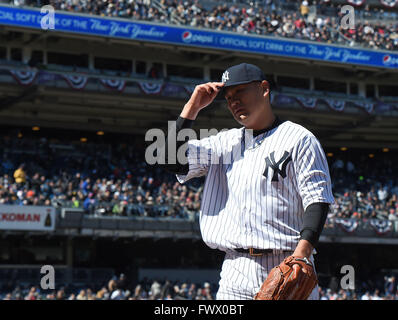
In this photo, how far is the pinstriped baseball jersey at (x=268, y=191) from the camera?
4.29 metres

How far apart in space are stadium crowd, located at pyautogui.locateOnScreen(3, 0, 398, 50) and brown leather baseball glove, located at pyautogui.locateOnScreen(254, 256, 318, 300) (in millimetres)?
27591

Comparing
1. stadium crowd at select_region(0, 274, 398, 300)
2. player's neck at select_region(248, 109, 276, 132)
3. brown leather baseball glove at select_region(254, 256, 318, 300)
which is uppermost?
player's neck at select_region(248, 109, 276, 132)

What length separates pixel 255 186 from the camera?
4.43 m

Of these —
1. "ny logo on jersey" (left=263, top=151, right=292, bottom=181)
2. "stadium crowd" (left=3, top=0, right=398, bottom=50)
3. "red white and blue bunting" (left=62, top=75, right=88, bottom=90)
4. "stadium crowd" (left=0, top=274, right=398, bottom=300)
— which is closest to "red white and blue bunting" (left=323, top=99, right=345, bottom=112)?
"stadium crowd" (left=3, top=0, right=398, bottom=50)

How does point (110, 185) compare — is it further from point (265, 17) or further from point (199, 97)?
point (199, 97)

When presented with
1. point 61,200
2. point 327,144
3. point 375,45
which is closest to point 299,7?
point 375,45

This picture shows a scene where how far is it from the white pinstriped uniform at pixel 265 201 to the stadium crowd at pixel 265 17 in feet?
88.0

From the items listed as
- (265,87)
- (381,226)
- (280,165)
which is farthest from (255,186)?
(381,226)

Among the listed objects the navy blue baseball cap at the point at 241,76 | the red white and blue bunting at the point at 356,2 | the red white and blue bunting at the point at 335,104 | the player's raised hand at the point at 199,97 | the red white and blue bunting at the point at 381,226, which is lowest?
the red white and blue bunting at the point at 381,226

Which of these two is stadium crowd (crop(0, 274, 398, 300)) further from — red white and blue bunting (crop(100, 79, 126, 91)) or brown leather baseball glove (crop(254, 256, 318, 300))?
brown leather baseball glove (crop(254, 256, 318, 300))

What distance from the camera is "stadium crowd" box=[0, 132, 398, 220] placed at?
26.7 metres

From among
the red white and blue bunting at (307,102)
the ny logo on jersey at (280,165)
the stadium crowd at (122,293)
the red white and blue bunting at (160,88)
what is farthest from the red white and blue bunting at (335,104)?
the ny logo on jersey at (280,165)

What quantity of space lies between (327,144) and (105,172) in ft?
52.9

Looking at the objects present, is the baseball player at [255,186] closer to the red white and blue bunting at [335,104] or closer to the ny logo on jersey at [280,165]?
the ny logo on jersey at [280,165]
